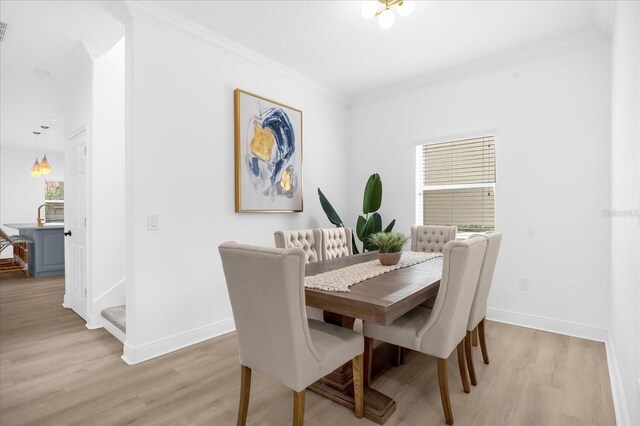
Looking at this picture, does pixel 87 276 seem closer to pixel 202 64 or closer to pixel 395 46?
pixel 202 64

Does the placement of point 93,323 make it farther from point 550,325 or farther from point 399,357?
point 550,325

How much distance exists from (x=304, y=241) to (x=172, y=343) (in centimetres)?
141

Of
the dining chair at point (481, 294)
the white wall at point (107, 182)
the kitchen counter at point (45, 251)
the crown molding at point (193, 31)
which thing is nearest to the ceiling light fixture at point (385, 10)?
the crown molding at point (193, 31)

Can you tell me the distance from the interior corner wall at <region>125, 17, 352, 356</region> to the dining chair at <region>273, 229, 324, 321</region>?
0.68 m

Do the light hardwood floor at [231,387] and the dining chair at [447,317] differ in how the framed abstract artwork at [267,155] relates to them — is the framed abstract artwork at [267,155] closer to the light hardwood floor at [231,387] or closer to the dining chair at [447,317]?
the light hardwood floor at [231,387]

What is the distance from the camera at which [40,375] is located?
2.34 metres

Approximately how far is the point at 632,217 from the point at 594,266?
1752 mm

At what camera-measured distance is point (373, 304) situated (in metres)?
1.53

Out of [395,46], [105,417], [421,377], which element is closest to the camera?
[105,417]

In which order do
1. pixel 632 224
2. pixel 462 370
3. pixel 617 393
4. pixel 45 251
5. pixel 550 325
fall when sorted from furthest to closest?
pixel 45 251 < pixel 550 325 < pixel 462 370 < pixel 617 393 < pixel 632 224

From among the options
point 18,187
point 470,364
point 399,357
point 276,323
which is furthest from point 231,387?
point 18,187

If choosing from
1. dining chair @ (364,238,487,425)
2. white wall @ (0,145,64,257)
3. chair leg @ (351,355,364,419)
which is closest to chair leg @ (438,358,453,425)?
dining chair @ (364,238,487,425)

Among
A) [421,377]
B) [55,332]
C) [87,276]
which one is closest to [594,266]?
[421,377]

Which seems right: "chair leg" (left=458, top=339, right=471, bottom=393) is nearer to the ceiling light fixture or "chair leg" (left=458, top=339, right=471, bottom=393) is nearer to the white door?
A: the ceiling light fixture
